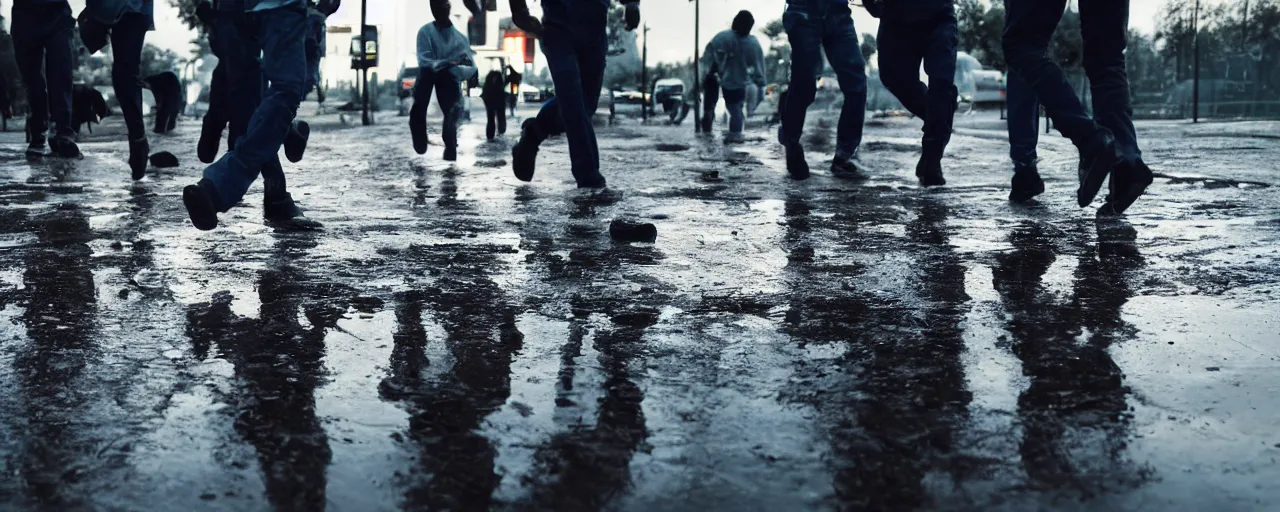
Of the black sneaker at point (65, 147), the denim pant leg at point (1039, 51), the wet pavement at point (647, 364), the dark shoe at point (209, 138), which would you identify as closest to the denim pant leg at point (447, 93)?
the black sneaker at point (65, 147)

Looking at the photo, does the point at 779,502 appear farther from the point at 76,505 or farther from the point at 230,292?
the point at 230,292

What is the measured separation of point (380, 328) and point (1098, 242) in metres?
2.76

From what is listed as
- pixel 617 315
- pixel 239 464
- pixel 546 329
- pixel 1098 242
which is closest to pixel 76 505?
pixel 239 464

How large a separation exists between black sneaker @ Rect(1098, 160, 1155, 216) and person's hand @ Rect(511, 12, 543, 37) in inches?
113

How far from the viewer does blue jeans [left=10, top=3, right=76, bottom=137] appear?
959 cm

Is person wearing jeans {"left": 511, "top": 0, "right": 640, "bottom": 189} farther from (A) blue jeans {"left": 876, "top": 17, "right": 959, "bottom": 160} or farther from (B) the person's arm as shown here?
(B) the person's arm

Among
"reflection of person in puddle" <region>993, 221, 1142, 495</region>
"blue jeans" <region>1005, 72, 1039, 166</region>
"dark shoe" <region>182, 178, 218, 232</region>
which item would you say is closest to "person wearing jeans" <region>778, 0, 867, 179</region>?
"blue jeans" <region>1005, 72, 1039, 166</region>

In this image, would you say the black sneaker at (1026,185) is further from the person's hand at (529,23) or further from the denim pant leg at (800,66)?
the person's hand at (529,23)

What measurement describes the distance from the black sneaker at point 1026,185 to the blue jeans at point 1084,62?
804mm

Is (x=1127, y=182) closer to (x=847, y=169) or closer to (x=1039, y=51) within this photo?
(x=1039, y=51)

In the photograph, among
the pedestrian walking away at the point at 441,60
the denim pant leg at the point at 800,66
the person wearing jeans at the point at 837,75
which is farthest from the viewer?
the pedestrian walking away at the point at 441,60

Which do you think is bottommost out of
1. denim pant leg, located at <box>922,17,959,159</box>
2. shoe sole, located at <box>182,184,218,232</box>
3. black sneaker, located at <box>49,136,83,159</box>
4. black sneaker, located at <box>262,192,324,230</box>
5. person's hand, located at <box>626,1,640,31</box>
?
black sneaker, located at <box>262,192,324,230</box>

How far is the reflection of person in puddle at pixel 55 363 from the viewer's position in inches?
77.3

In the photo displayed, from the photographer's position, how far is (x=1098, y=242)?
15.7 ft
